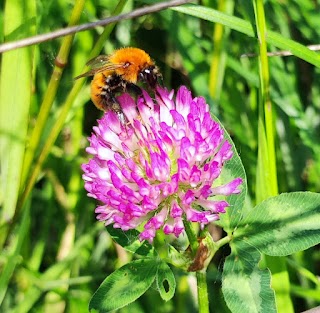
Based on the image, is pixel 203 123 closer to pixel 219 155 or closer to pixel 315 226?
pixel 219 155

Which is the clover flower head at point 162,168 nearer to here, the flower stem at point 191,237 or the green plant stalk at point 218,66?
the flower stem at point 191,237

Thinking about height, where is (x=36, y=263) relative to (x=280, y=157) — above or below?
below

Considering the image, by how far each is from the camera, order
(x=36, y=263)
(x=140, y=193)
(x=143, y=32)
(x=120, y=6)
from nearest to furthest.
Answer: (x=140, y=193), (x=120, y=6), (x=36, y=263), (x=143, y=32)

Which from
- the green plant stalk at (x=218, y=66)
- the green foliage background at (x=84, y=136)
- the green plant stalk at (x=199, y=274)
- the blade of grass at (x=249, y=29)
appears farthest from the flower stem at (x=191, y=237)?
the green plant stalk at (x=218, y=66)

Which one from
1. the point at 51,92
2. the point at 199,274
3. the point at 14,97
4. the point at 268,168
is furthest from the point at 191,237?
the point at 14,97

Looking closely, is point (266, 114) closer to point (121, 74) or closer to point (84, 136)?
point (121, 74)

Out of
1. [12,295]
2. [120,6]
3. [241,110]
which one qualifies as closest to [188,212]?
[120,6]

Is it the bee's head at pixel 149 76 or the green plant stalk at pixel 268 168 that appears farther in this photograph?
the green plant stalk at pixel 268 168

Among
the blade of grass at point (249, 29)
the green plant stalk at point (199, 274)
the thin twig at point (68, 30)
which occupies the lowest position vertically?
the green plant stalk at point (199, 274)
